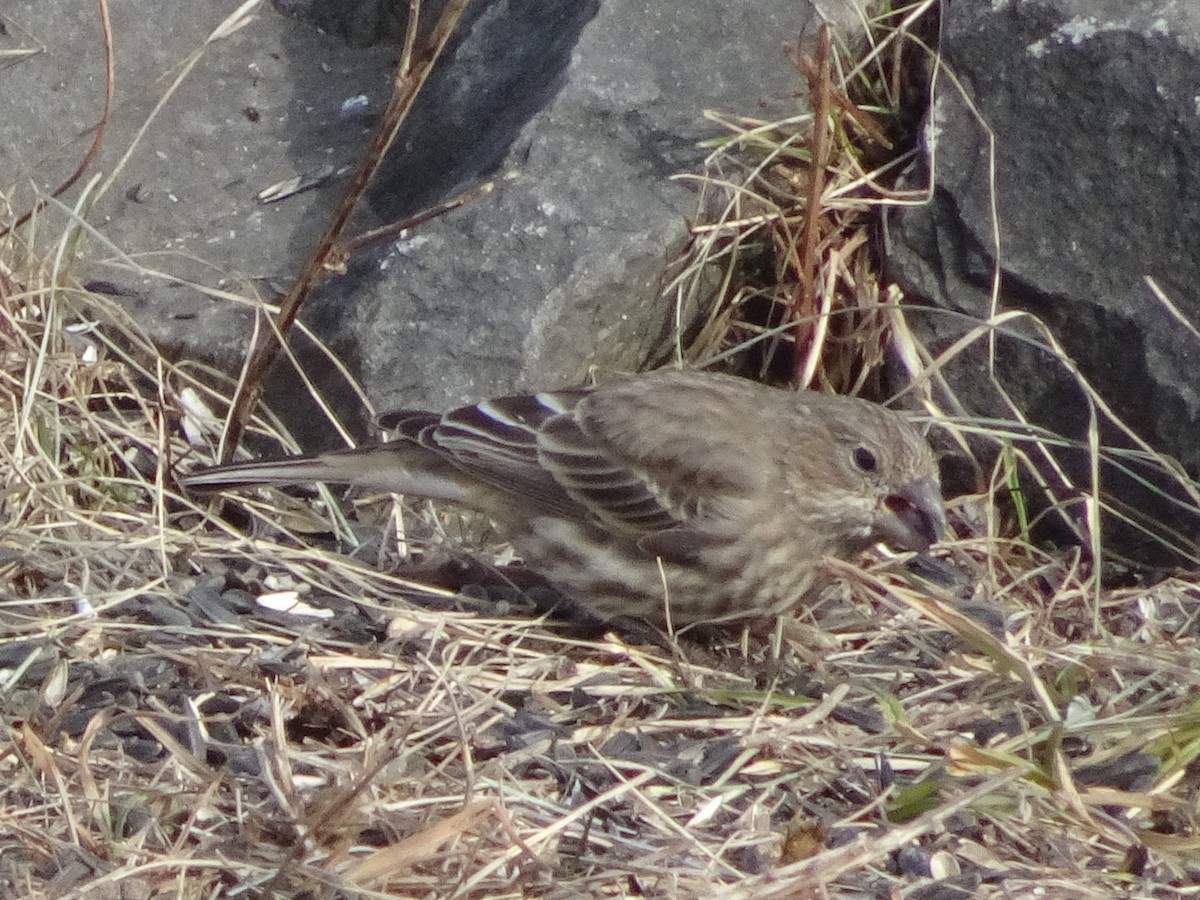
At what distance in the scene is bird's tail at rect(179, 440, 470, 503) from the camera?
201 inches

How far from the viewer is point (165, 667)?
4.43 m

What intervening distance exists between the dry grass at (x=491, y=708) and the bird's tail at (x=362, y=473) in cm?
19

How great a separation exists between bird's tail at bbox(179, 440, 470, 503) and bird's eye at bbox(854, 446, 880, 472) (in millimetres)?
1146

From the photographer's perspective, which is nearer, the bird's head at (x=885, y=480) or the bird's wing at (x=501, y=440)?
the bird's head at (x=885, y=480)

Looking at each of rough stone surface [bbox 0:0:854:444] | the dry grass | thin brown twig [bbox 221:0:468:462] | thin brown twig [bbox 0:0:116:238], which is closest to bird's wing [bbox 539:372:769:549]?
the dry grass

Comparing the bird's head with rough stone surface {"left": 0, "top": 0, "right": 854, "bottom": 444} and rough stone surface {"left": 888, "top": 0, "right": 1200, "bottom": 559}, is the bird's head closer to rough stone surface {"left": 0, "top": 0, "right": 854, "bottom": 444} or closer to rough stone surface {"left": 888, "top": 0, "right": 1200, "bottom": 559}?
rough stone surface {"left": 888, "top": 0, "right": 1200, "bottom": 559}

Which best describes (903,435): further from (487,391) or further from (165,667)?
(165,667)

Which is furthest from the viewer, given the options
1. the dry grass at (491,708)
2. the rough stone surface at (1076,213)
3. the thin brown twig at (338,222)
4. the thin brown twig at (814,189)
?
the thin brown twig at (814,189)

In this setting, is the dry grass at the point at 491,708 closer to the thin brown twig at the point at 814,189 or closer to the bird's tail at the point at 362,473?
the thin brown twig at the point at 814,189

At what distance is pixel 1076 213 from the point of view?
5.60m

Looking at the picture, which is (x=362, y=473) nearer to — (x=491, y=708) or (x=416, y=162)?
(x=491, y=708)

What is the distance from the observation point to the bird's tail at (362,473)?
512 cm

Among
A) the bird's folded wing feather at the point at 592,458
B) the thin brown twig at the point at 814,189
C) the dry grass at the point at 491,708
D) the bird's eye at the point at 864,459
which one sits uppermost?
the thin brown twig at the point at 814,189

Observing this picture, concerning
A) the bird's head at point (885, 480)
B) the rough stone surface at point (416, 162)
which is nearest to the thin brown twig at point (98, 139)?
the rough stone surface at point (416, 162)
